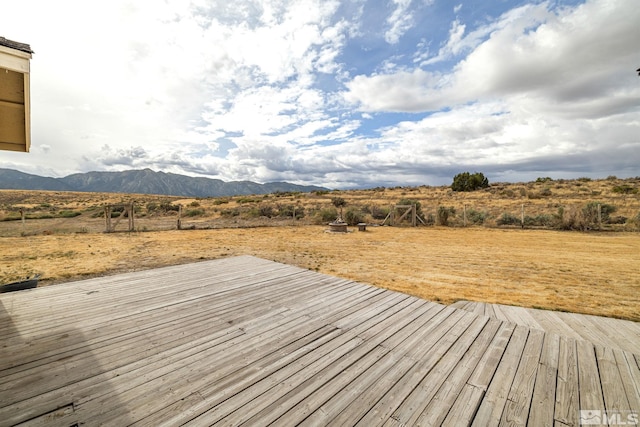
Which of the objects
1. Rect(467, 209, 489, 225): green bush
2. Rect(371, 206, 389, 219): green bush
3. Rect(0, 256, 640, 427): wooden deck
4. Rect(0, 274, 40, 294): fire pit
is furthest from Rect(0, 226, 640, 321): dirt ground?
Rect(371, 206, 389, 219): green bush

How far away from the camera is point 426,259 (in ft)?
33.0

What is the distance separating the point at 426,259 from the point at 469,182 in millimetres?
40034

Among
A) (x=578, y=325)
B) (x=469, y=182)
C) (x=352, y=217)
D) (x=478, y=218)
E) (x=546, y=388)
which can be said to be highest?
(x=469, y=182)

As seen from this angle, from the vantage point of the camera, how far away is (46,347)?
9.58 ft

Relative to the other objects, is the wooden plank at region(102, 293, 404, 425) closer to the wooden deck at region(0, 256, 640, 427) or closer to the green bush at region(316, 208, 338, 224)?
the wooden deck at region(0, 256, 640, 427)

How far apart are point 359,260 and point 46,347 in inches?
320

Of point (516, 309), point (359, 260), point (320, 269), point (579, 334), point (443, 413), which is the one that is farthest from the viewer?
point (359, 260)

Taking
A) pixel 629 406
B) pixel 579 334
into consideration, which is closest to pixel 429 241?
pixel 579 334

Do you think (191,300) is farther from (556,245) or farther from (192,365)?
(556,245)

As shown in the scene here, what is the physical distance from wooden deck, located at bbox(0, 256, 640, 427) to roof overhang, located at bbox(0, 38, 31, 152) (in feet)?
7.41

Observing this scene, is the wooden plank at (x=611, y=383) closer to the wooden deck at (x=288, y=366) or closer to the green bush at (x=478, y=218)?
the wooden deck at (x=288, y=366)

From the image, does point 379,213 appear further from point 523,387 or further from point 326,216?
point 523,387

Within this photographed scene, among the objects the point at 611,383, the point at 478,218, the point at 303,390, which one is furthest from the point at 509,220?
the point at 303,390

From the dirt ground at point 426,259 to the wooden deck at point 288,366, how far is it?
9.63ft
